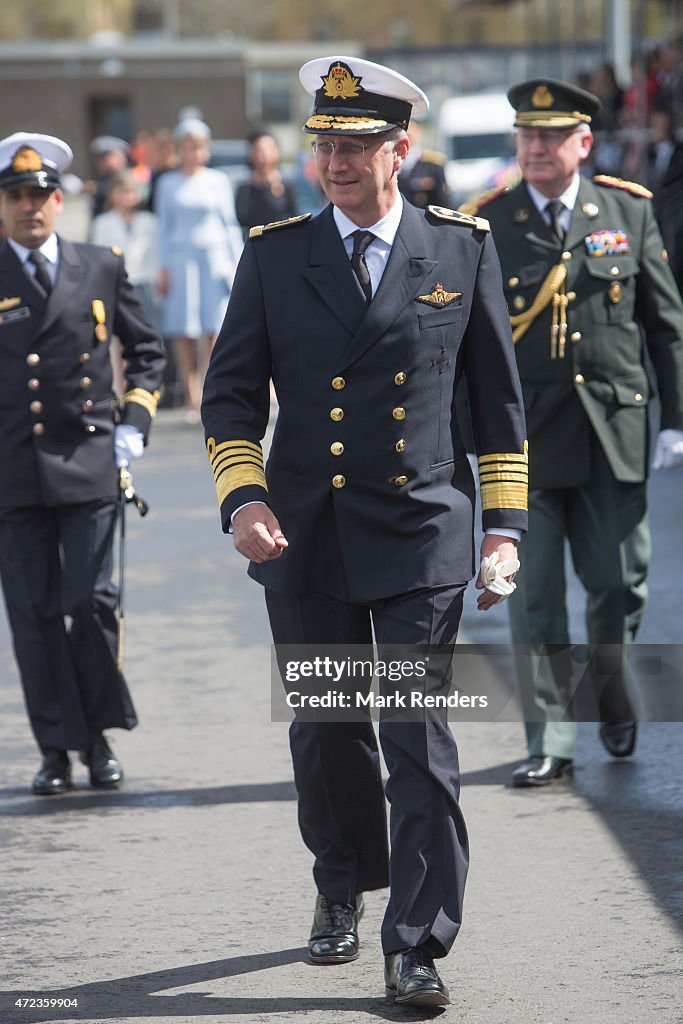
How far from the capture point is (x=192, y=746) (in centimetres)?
686

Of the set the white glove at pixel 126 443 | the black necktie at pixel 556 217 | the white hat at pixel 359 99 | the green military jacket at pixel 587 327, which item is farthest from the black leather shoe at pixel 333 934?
the black necktie at pixel 556 217

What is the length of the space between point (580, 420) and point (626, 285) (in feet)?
1.50

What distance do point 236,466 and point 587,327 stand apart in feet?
6.83

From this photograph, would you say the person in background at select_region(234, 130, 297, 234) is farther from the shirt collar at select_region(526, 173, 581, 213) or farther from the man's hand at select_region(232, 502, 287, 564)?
the man's hand at select_region(232, 502, 287, 564)

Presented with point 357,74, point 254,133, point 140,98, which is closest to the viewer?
point 357,74

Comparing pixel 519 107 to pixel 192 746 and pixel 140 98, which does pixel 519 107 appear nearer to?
pixel 192 746

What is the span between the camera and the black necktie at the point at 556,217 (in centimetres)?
636

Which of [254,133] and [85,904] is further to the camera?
[254,133]

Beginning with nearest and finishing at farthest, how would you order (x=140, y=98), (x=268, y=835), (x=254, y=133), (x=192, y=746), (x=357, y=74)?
(x=357, y=74), (x=268, y=835), (x=192, y=746), (x=254, y=133), (x=140, y=98)

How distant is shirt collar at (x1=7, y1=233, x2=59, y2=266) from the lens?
254 inches

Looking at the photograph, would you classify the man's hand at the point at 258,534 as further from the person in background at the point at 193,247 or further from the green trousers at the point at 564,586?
the person in background at the point at 193,247

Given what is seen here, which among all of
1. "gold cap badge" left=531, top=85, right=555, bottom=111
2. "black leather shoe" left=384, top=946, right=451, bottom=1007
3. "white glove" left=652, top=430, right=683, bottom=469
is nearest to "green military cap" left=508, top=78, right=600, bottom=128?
"gold cap badge" left=531, top=85, right=555, bottom=111

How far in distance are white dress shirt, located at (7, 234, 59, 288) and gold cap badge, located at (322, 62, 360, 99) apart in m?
2.07

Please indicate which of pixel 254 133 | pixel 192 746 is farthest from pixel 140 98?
pixel 192 746
